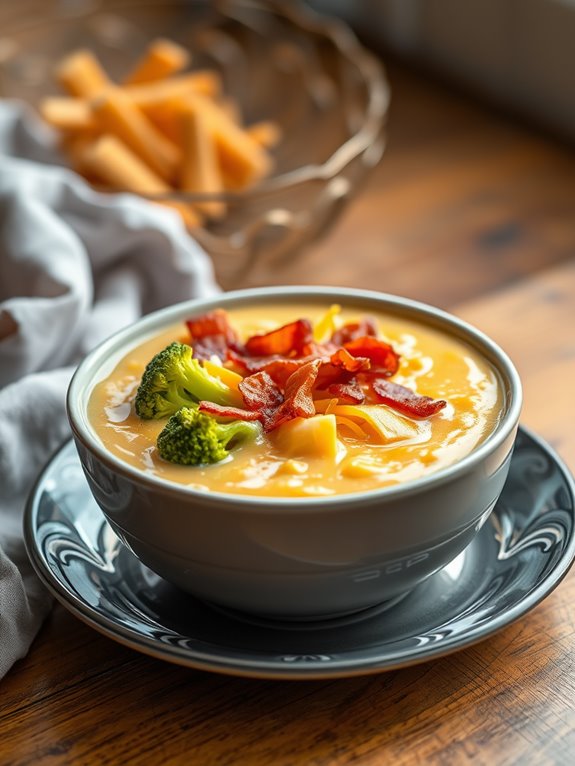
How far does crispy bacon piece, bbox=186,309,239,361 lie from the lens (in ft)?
4.38

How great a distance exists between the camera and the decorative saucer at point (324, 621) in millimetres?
1064

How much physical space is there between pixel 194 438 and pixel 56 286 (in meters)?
0.67

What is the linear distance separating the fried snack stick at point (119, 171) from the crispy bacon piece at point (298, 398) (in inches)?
35.2

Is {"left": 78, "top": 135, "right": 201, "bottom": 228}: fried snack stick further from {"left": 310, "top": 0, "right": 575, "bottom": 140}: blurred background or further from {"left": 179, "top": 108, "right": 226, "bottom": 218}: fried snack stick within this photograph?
{"left": 310, "top": 0, "right": 575, "bottom": 140}: blurred background

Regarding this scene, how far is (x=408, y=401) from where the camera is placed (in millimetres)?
1191

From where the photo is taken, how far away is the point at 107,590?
1223mm

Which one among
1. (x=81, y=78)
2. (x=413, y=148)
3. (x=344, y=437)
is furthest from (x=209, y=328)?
(x=413, y=148)

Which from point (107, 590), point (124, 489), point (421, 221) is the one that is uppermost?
point (124, 489)

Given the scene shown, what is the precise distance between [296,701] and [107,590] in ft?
0.83

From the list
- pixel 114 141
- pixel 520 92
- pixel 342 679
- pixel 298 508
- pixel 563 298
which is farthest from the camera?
pixel 520 92

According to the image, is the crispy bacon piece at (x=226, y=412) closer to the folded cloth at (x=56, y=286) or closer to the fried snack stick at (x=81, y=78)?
the folded cloth at (x=56, y=286)

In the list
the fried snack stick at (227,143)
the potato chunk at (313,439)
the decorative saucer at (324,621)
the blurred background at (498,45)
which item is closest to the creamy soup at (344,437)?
the potato chunk at (313,439)

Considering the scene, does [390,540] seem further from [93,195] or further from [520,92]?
[520,92]

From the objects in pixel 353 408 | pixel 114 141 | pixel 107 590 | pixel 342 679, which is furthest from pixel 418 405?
pixel 114 141
